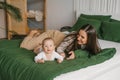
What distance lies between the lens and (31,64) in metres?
1.99

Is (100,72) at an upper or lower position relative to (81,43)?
lower

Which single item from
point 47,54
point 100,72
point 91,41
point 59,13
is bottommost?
point 100,72

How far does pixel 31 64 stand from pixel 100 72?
68cm

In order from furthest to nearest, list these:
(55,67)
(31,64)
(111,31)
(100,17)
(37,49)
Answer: (100,17) < (111,31) < (37,49) < (31,64) < (55,67)

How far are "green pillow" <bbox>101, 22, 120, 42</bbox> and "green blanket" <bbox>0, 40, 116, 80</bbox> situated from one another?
74 centimetres

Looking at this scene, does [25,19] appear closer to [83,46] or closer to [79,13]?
[79,13]

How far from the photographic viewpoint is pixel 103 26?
3270mm

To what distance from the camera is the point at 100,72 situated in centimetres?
202

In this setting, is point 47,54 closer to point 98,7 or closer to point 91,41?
point 91,41

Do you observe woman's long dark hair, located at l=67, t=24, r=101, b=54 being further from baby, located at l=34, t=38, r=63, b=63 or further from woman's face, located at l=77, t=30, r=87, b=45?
Result: baby, located at l=34, t=38, r=63, b=63

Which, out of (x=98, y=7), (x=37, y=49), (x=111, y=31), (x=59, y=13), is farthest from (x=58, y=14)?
(x=37, y=49)

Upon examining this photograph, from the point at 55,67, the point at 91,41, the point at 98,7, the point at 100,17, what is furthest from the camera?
the point at 98,7

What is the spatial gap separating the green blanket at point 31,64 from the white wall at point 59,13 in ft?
6.68

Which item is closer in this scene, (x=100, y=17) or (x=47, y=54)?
(x=47, y=54)
